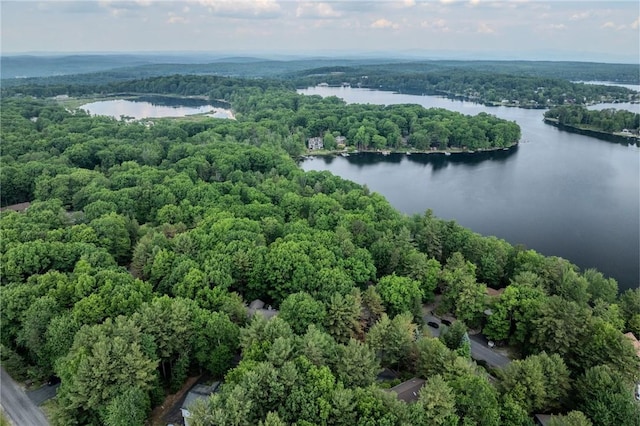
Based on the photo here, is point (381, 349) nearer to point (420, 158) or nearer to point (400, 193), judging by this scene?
point (400, 193)

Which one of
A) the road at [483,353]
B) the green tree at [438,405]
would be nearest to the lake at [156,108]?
the road at [483,353]

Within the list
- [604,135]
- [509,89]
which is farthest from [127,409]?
[509,89]

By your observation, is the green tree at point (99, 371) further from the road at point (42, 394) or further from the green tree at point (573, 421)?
the green tree at point (573, 421)

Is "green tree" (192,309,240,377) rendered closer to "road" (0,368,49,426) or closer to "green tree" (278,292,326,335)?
"green tree" (278,292,326,335)

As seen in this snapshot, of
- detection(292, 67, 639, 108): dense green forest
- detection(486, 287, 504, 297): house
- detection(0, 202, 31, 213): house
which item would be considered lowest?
detection(486, 287, 504, 297): house

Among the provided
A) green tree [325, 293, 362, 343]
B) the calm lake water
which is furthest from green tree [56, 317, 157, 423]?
the calm lake water

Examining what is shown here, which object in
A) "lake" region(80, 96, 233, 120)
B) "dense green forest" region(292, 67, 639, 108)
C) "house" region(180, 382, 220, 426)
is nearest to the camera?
"house" region(180, 382, 220, 426)
